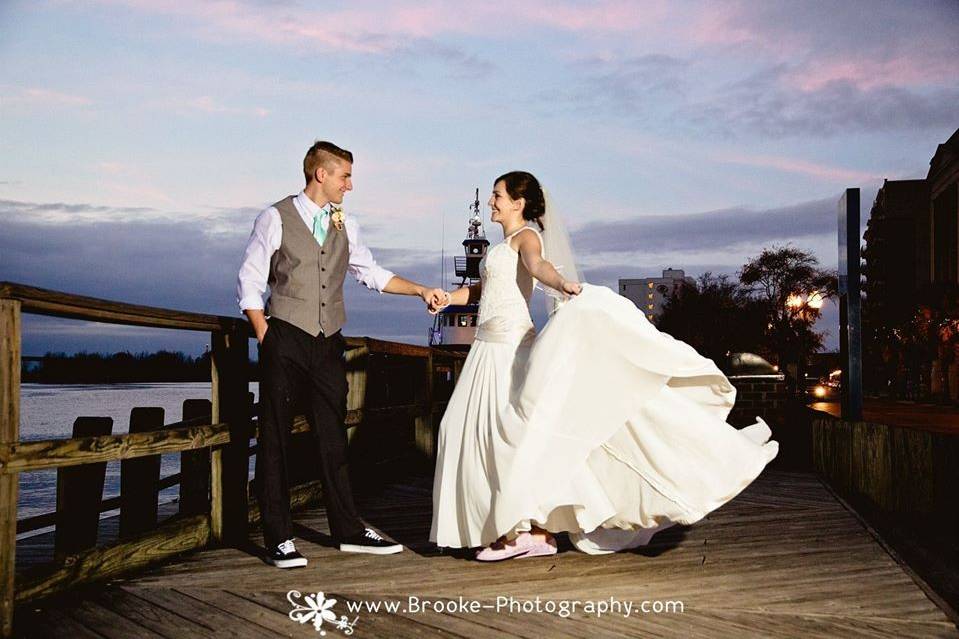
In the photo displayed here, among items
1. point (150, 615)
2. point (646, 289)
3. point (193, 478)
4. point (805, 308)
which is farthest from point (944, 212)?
point (646, 289)

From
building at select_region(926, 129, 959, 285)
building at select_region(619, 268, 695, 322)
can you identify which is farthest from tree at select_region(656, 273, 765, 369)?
building at select_region(619, 268, 695, 322)

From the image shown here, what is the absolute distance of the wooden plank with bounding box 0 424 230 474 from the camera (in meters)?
3.34

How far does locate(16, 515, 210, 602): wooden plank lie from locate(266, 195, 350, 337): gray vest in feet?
4.09

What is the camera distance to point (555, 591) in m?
3.91

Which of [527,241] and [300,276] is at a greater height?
[527,241]

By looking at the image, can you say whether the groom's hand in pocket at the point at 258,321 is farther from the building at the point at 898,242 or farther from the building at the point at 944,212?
the building at the point at 898,242

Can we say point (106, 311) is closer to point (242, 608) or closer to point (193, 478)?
point (242, 608)

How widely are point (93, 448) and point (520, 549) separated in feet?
6.77

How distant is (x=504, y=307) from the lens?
4.66m

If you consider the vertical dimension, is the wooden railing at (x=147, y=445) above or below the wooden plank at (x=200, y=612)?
above

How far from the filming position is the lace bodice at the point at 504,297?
4.64 meters

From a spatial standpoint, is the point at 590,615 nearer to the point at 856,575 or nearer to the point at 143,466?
the point at 856,575

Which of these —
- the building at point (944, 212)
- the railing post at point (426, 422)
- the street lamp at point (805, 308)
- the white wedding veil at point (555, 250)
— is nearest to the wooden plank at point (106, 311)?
the white wedding veil at point (555, 250)

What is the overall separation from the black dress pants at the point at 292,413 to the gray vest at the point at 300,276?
0.07 meters
